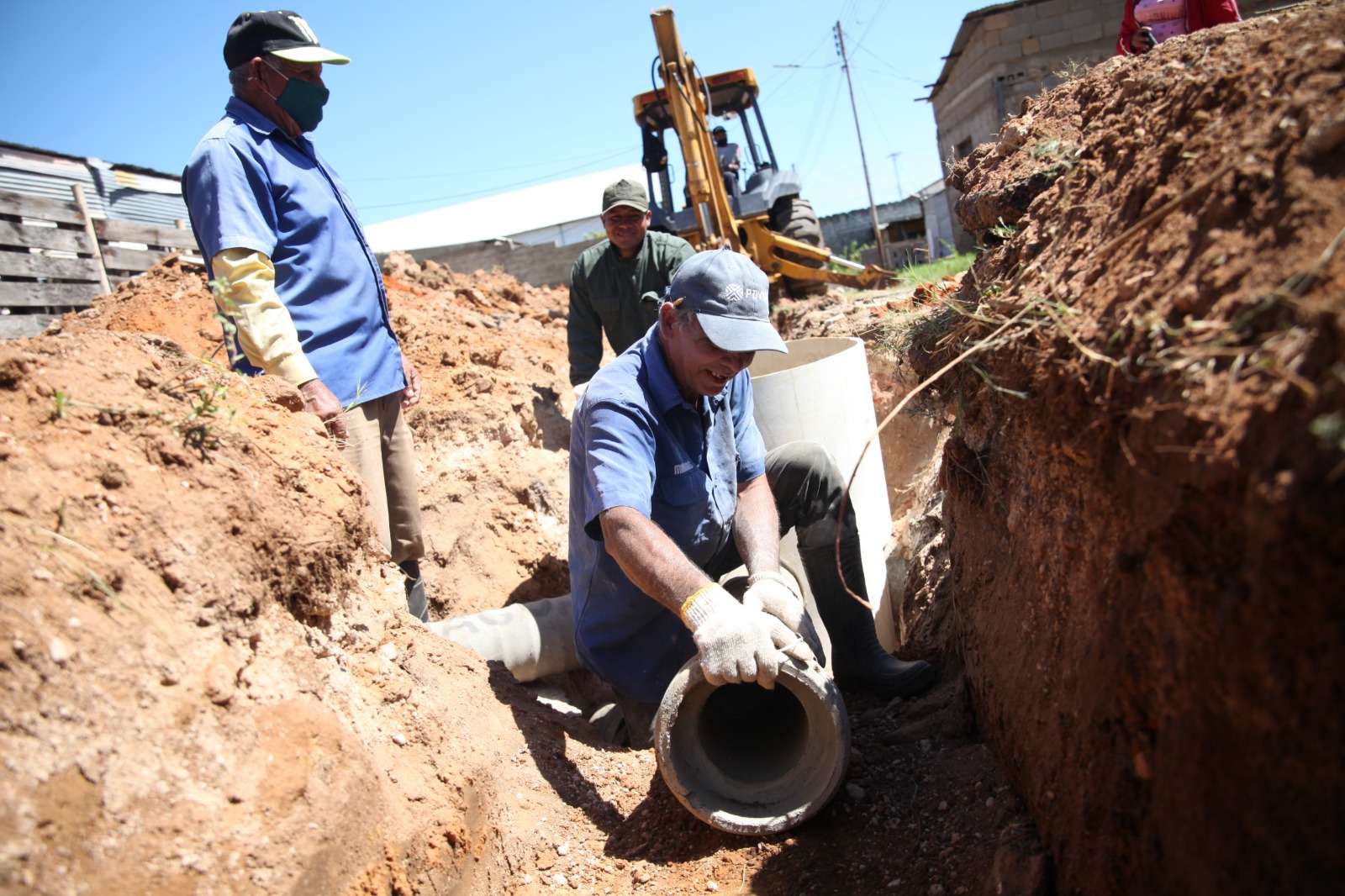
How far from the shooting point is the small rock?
1.33 m

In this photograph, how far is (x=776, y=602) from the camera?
7.78ft

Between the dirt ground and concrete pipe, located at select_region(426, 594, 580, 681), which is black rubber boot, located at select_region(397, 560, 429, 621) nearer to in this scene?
concrete pipe, located at select_region(426, 594, 580, 681)

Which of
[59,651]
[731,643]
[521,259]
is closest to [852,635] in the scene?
[731,643]

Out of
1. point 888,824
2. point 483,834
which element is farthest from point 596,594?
point 888,824

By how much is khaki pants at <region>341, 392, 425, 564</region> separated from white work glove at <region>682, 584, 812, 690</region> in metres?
1.23

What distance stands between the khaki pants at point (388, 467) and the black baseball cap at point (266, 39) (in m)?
1.17

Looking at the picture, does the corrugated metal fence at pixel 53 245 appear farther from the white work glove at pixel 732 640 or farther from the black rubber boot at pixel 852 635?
the white work glove at pixel 732 640

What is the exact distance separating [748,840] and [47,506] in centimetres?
180

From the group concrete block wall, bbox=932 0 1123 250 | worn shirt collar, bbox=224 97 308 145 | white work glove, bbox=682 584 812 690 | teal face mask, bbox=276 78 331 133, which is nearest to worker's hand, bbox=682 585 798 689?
white work glove, bbox=682 584 812 690

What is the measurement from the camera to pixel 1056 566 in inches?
67.9

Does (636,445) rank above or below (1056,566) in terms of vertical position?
above

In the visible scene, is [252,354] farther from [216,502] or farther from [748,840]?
[748,840]

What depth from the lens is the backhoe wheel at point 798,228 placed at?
32.2 ft

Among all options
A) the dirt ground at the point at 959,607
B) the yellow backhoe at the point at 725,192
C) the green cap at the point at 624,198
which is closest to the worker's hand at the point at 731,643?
the dirt ground at the point at 959,607
